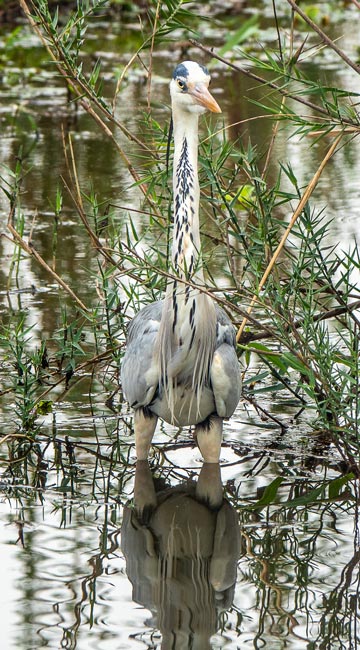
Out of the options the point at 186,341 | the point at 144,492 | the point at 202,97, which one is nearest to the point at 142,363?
the point at 186,341

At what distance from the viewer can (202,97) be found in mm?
4562

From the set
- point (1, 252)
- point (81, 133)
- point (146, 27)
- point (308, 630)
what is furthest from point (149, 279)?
point (146, 27)

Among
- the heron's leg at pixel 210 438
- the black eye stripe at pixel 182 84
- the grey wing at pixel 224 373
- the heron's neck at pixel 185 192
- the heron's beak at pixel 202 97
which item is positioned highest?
the black eye stripe at pixel 182 84

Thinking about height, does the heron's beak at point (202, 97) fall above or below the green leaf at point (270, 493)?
above

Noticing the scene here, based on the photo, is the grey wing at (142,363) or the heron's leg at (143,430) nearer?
the grey wing at (142,363)

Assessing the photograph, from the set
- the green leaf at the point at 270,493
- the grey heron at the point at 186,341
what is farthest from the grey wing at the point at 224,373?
the green leaf at the point at 270,493

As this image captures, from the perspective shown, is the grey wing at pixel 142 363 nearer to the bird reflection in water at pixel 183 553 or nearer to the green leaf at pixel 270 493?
the bird reflection in water at pixel 183 553

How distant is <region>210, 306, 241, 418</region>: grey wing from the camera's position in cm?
477

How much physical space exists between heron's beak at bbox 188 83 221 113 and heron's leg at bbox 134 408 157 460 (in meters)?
1.29

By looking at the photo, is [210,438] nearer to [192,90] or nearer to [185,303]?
[185,303]

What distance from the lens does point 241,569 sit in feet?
14.0

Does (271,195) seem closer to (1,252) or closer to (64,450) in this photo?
(64,450)

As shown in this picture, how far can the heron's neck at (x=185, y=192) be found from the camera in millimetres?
4648

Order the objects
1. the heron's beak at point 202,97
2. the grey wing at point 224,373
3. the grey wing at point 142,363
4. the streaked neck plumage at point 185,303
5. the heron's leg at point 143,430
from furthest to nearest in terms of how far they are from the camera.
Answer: the heron's leg at point 143,430 < the grey wing at point 142,363 < the grey wing at point 224,373 < the streaked neck plumage at point 185,303 < the heron's beak at point 202,97
